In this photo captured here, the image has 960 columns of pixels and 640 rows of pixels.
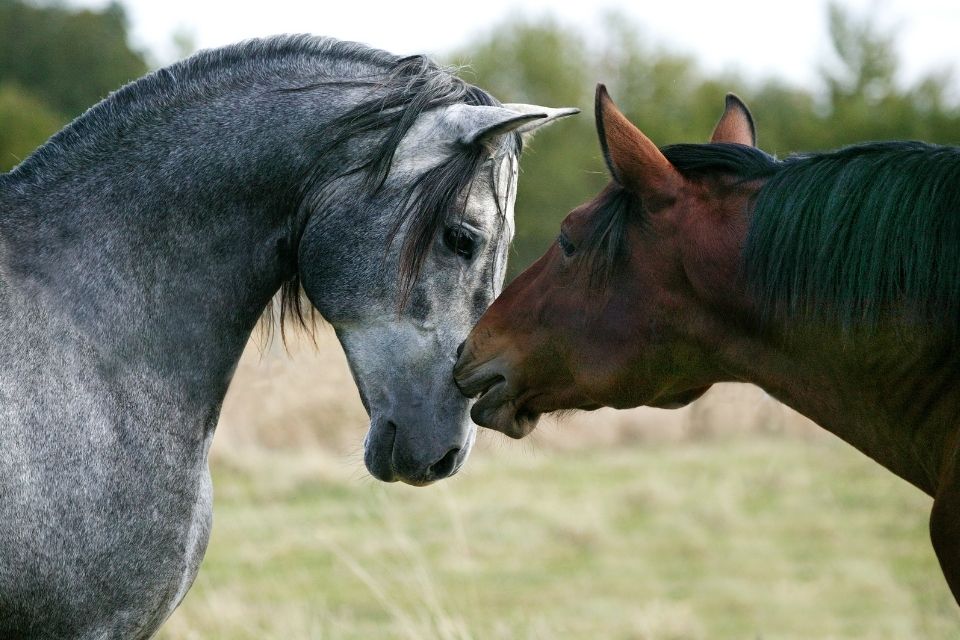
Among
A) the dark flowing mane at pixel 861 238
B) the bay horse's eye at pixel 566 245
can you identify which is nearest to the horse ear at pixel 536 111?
the bay horse's eye at pixel 566 245

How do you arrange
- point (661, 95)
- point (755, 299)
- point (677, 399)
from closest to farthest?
point (755, 299) < point (677, 399) < point (661, 95)

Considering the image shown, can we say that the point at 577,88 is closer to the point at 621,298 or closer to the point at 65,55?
the point at 65,55

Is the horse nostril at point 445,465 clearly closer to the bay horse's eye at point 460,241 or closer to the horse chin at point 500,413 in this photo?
the horse chin at point 500,413

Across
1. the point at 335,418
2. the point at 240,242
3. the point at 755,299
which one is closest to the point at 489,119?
the point at 240,242

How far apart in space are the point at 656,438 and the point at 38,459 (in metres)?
12.2

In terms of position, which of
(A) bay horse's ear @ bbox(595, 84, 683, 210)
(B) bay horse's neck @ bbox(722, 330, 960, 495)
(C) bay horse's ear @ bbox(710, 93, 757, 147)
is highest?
(A) bay horse's ear @ bbox(595, 84, 683, 210)

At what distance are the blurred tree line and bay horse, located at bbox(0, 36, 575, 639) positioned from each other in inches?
923

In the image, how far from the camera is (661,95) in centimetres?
4281

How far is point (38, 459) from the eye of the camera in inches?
107

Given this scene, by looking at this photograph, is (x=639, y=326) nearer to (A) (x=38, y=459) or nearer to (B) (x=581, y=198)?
(A) (x=38, y=459)

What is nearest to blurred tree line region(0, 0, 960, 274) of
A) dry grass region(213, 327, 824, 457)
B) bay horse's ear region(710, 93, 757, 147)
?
dry grass region(213, 327, 824, 457)

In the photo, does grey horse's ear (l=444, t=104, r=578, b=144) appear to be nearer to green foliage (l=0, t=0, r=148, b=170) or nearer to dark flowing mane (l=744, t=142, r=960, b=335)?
dark flowing mane (l=744, t=142, r=960, b=335)

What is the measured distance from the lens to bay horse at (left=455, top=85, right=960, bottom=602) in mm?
2648

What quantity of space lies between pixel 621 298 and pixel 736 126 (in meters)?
0.84
